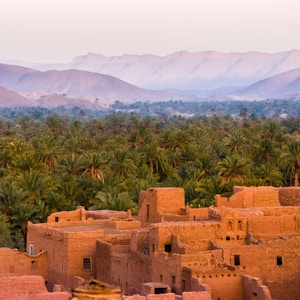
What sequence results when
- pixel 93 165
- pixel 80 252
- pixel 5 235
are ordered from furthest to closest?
1. pixel 93 165
2. pixel 5 235
3. pixel 80 252

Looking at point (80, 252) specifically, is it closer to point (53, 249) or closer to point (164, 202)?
point (53, 249)

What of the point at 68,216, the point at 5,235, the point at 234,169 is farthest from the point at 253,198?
the point at 234,169

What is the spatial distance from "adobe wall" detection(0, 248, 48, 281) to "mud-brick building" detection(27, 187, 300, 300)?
0.94 feet

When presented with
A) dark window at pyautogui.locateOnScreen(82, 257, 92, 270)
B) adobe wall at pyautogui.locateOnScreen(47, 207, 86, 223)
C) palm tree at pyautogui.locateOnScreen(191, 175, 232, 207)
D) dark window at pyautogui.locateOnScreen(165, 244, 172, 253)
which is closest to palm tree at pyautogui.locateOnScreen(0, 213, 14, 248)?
adobe wall at pyautogui.locateOnScreen(47, 207, 86, 223)

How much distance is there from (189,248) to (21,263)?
6.97 m

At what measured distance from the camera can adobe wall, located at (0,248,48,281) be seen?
3359 centimetres

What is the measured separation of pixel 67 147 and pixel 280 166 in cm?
1611

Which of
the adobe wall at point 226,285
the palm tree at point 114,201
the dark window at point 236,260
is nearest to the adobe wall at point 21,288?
the adobe wall at point 226,285

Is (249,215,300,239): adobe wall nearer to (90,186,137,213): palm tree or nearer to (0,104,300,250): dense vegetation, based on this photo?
(0,104,300,250): dense vegetation

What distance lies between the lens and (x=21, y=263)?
34.1m

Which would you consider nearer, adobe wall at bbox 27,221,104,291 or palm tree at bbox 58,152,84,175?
adobe wall at bbox 27,221,104,291

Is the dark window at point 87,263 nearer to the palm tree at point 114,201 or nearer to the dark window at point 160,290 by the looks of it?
the dark window at point 160,290

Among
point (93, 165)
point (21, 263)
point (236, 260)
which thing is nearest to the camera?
point (236, 260)

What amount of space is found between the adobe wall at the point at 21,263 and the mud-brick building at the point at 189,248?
0.29m
